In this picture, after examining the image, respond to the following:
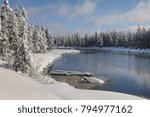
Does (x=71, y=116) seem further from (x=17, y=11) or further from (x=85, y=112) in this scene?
(x=17, y=11)

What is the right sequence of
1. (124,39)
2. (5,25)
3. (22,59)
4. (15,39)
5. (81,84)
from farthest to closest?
1. (124,39)
2. (5,25)
3. (15,39)
4. (81,84)
5. (22,59)

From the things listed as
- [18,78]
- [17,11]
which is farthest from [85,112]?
[17,11]

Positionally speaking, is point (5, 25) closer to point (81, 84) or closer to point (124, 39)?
point (81, 84)

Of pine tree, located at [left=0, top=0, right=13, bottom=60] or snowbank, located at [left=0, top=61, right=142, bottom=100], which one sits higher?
pine tree, located at [left=0, top=0, right=13, bottom=60]

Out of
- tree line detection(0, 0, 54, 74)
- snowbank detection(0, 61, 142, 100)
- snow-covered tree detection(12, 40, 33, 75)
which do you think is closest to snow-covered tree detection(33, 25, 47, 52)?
tree line detection(0, 0, 54, 74)

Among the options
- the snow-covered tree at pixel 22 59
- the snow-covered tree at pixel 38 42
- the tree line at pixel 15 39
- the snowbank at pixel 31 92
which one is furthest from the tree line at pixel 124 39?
the snowbank at pixel 31 92

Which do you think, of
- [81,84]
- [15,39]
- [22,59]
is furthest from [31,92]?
[15,39]

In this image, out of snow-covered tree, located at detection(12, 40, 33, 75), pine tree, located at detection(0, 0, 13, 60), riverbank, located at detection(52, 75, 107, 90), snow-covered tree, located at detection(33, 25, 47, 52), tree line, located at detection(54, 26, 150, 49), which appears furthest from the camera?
tree line, located at detection(54, 26, 150, 49)

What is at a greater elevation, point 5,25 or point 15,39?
point 5,25

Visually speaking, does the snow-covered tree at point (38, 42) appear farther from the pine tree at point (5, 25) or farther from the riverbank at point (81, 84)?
the riverbank at point (81, 84)

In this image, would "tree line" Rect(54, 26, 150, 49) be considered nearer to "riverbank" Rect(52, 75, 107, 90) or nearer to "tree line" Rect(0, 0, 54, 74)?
"tree line" Rect(0, 0, 54, 74)

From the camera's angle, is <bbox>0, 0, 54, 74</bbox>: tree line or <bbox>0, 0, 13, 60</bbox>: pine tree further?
<bbox>0, 0, 13, 60</bbox>: pine tree

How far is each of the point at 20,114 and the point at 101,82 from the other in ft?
106

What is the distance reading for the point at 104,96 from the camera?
70.1 feet
